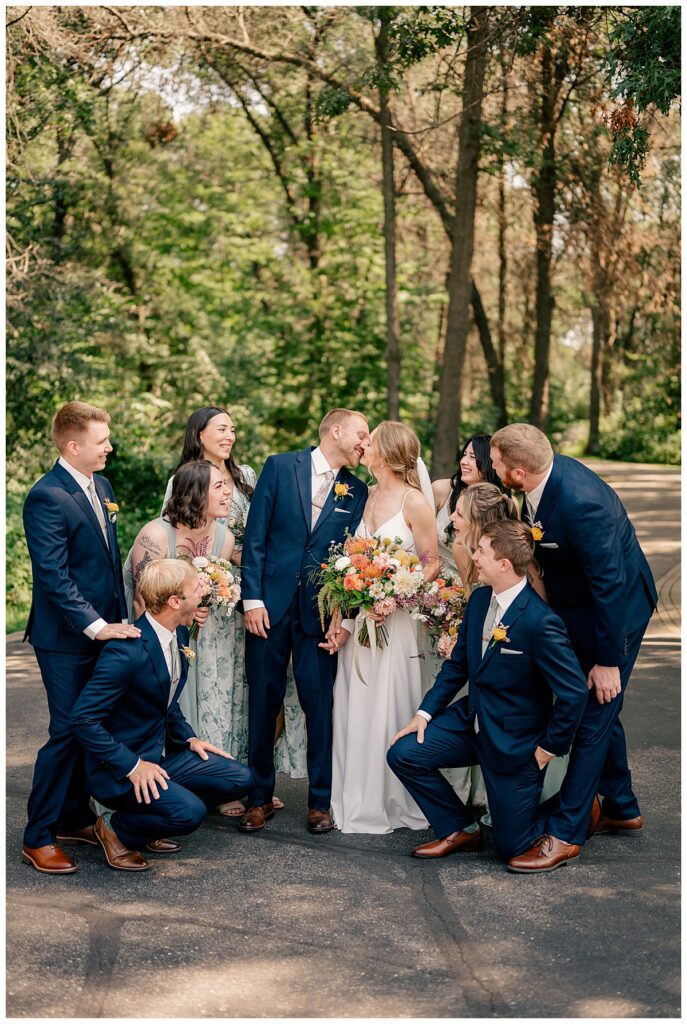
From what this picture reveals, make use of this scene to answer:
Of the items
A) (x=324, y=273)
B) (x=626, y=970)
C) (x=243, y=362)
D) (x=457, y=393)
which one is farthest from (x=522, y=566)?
(x=324, y=273)

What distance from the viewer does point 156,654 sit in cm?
558

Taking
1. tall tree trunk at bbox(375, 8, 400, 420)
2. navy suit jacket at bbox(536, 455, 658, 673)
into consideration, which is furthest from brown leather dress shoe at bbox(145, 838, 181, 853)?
tall tree trunk at bbox(375, 8, 400, 420)

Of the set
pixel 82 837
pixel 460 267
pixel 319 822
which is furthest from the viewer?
pixel 460 267

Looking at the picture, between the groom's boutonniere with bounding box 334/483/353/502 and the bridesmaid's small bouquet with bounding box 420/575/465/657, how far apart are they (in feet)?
2.29

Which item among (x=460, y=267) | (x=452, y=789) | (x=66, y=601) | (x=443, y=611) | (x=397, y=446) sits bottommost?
(x=452, y=789)

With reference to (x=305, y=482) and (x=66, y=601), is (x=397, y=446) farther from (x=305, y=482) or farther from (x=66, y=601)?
(x=66, y=601)

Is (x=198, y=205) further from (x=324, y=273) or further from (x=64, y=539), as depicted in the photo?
(x=64, y=539)

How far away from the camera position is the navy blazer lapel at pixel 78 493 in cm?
577

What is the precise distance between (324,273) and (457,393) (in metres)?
8.88

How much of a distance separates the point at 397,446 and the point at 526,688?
1581 millimetres

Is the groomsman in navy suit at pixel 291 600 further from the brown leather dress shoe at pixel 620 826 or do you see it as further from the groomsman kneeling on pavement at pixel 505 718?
the brown leather dress shoe at pixel 620 826

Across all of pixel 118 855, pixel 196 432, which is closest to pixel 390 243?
pixel 196 432

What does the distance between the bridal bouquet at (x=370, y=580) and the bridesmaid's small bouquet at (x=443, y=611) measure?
0.07m

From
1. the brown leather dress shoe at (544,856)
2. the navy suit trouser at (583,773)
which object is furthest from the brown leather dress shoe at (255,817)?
the navy suit trouser at (583,773)
